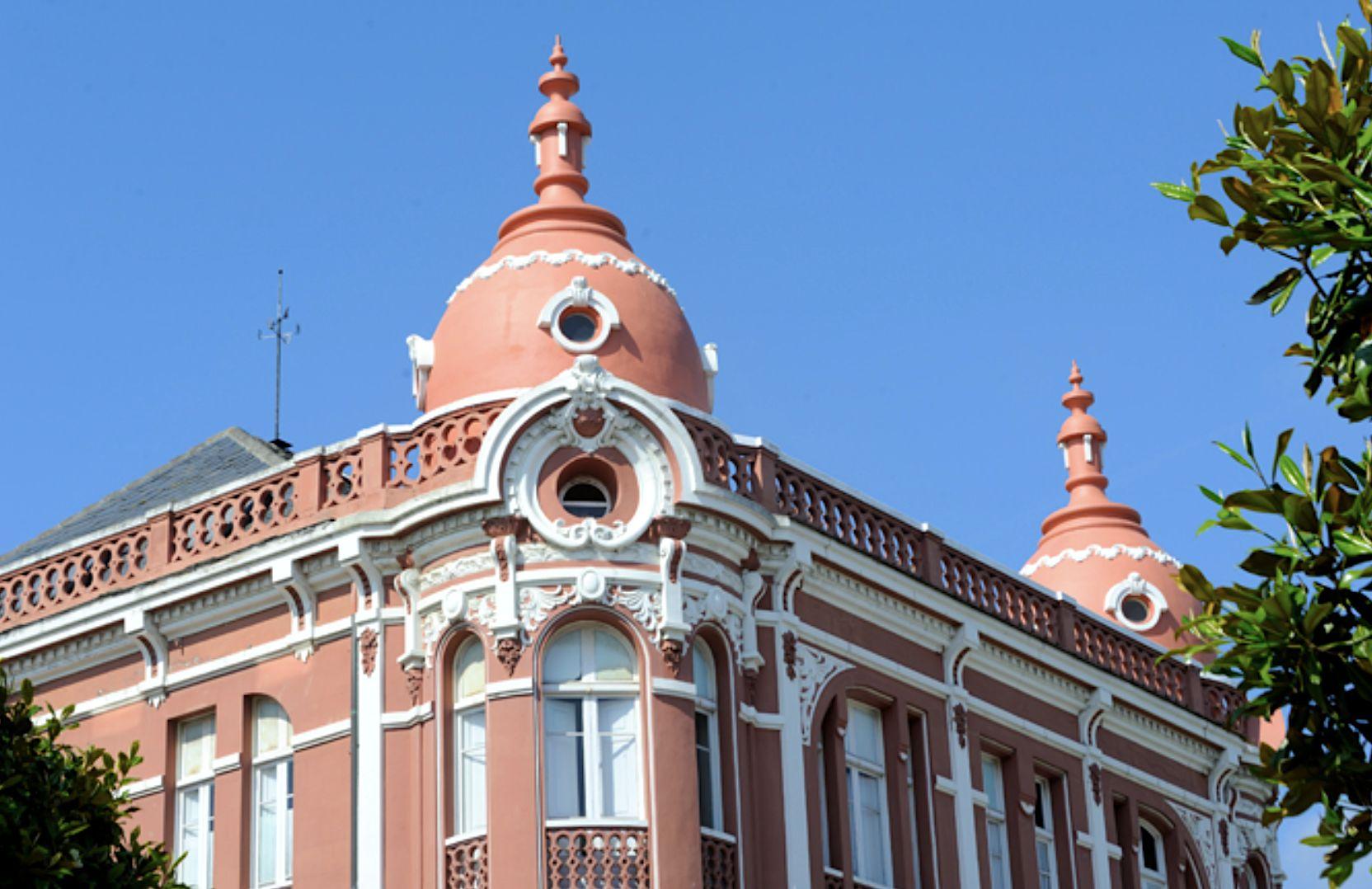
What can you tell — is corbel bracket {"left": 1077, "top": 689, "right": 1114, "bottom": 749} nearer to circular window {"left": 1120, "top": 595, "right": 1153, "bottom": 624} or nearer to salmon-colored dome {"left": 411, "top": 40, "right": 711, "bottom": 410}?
circular window {"left": 1120, "top": 595, "right": 1153, "bottom": 624}

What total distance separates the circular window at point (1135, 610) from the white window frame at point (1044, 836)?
4.62 m

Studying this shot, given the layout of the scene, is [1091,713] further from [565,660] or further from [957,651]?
[565,660]

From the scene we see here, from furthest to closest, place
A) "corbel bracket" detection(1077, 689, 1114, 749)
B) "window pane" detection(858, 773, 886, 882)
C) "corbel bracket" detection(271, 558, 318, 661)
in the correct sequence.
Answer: "corbel bracket" detection(1077, 689, 1114, 749)
"window pane" detection(858, 773, 886, 882)
"corbel bracket" detection(271, 558, 318, 661)

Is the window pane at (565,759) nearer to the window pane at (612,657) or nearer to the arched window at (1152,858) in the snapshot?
the window pane at (612,657)

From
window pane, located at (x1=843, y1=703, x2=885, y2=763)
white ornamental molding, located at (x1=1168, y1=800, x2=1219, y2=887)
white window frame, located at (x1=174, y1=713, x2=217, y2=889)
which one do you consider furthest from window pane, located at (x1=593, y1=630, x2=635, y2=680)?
white ornamental molding, located at (x1=1168, y1=800, x2=1219, y2=887)

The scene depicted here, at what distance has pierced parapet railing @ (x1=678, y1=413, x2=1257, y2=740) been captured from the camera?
31.2 metres

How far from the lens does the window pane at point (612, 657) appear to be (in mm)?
29469

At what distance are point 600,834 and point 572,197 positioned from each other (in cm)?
796

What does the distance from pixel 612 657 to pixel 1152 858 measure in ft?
34.7

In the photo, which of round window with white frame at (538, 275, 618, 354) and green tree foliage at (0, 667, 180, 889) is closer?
green tree foliage at (0, 667, 180, 889)

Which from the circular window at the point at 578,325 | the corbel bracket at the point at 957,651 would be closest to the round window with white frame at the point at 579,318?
the circular window at the point at 578,325

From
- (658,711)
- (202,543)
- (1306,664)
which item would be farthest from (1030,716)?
(1306,664)

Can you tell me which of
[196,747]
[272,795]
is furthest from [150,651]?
[272,795]

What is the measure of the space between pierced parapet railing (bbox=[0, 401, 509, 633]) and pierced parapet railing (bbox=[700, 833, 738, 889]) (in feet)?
14.8
